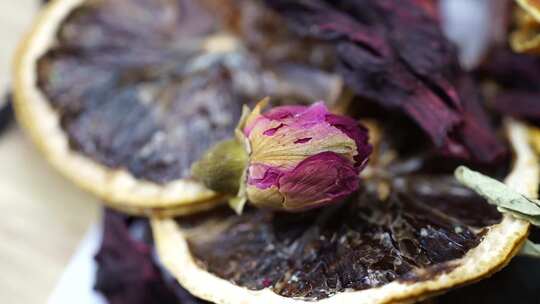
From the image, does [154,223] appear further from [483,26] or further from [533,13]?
[483,26]

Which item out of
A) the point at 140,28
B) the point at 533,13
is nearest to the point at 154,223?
the point at 140,28

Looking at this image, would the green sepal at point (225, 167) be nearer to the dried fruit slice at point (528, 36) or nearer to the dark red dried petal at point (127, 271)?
the dark red dried petal at point (127, 271)

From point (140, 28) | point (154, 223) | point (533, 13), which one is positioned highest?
point (533, 13)

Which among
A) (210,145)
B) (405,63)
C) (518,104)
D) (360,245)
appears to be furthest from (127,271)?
(518,104)

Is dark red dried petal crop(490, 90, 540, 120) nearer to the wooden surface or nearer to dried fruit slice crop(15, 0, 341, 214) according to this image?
dried fruit slice crop(15, 0, 341, 214)

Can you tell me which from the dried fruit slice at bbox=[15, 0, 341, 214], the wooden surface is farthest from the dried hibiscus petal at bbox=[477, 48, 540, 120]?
the wooden surface
